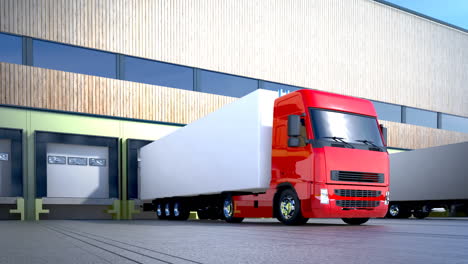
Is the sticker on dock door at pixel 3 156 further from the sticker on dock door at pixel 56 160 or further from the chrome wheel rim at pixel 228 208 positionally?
the chrome wheel rim at pixel 228 208

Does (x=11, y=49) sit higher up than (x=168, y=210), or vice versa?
(x=11, y=49)

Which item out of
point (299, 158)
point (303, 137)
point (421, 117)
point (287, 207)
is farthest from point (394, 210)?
point (421, 117)

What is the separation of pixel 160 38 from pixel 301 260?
21841mm

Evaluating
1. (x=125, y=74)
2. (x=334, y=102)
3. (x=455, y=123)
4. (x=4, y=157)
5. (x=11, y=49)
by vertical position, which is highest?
(x=11, y=49)

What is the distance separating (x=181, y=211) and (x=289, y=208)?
7512mm

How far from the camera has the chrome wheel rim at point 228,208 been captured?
47.6 feet

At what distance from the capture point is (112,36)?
24047 millimetres

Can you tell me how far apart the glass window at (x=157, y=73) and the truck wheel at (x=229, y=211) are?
457 inches

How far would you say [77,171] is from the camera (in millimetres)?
23203

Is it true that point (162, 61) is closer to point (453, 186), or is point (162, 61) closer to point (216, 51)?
point (216, 51)

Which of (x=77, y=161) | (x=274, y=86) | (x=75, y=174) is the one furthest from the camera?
(x=274, y=86)

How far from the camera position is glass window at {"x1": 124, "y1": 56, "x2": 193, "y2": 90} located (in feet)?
80.5

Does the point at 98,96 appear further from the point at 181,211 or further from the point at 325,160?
the point at 325,160

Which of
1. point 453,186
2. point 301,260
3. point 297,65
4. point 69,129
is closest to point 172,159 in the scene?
point 69,129
